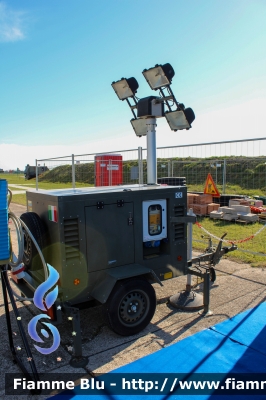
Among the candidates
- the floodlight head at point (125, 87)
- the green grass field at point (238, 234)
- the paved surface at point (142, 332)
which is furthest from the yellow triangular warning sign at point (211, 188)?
the floodlight head at point (125, 87)

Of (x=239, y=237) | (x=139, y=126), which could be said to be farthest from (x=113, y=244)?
(x=239, y=237)

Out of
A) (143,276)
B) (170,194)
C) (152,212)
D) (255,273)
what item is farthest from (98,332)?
(255,273)

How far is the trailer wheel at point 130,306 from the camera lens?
152 inches

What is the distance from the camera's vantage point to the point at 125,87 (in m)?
5.54

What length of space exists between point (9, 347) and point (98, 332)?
1086 mm

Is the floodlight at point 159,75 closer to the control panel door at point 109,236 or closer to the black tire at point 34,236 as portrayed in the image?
the control panel door at point 109,236

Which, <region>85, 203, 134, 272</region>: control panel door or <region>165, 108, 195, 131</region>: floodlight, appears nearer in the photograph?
<region>85, 203, 134, 272</region>: control panel door

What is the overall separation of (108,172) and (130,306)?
8159 mm

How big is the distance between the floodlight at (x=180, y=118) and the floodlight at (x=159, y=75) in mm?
450

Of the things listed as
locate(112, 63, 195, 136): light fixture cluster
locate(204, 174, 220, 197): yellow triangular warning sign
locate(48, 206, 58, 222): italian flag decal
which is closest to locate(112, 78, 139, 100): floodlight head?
locate(112, 63, 195, 136): light fixture cluster

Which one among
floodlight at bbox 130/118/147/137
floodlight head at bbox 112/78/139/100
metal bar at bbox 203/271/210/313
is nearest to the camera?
metal bar at bbox 203/271/210/313

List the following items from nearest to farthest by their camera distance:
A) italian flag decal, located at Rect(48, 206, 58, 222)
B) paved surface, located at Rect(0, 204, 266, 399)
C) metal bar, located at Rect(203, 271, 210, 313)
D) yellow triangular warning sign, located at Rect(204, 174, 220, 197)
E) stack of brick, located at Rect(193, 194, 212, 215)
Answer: paved surface, located at Rect(0, 204, 266, 399) < italian flag decal, located at Rect(48, 206, 58, 222) < metal bar, located at Rect(203, 271, 210, 313) < yellow triangular warning sign, located at Rect(204, 174, 220, 197) < stack of brick, located at Rect(193, 194, 212, 215)

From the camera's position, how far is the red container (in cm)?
1138

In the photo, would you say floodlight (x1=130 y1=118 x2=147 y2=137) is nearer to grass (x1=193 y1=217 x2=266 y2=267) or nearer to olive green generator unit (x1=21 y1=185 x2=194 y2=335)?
olive green generator unit (x1=21 y1=185 x2=194 y2=335)
